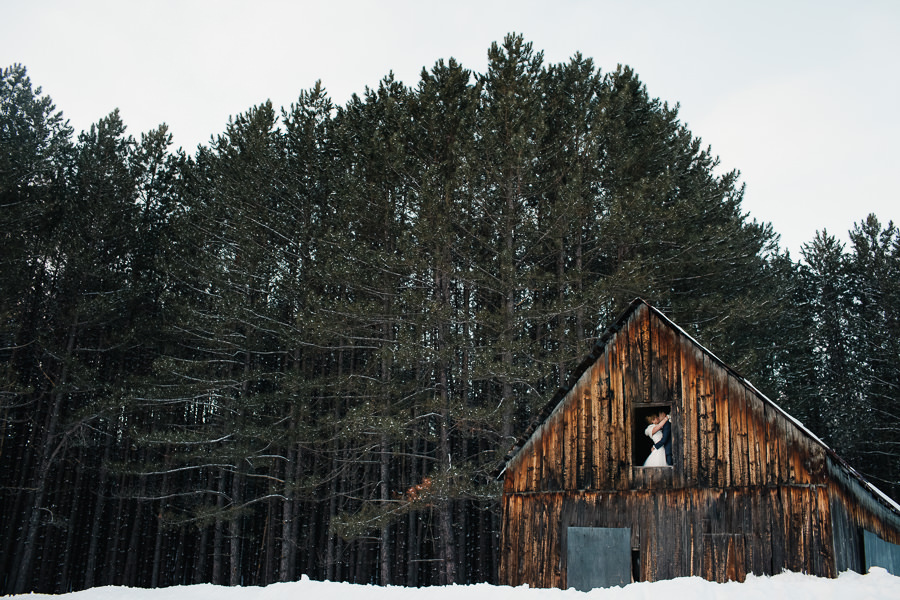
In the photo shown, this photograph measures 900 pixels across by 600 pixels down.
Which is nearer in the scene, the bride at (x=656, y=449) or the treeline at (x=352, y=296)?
the bride at (x=656, y=449)

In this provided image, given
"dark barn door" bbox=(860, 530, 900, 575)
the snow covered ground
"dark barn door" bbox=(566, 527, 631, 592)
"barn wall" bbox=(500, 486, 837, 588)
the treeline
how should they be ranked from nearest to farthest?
the snow covered ground → "barn wall" bbox=(500, 486, 837, 588) → "dark barn door" bbox=(566, 527, 631, 592) → "dark barn door" bbox=(860, 530, 900, 575) → the treeline

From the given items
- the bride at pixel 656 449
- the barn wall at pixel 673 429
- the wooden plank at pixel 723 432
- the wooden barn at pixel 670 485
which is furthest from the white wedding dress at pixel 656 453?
the wooden plank at pixel 723 432

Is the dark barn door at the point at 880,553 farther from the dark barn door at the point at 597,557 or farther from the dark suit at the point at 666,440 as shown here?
the dark barn door at the point at 597,557

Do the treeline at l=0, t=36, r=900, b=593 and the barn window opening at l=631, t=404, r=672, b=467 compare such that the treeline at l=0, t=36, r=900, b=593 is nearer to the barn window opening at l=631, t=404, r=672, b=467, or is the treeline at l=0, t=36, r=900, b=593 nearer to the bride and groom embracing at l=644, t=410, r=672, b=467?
the barn window opening at l=631, t=404, r=672, b=467

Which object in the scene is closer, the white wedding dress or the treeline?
the white wedding dress

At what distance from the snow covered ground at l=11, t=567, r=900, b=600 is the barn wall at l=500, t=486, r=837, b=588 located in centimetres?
56

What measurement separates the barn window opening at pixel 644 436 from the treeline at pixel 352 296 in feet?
14.2

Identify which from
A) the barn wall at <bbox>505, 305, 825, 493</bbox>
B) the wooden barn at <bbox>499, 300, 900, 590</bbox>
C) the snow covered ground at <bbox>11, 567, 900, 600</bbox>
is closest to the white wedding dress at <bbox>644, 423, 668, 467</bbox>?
the wooden barn at <bbox>499, 300, 900, 590</bbox>

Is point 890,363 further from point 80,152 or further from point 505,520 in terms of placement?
point 80,152

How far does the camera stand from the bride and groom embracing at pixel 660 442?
14.2m

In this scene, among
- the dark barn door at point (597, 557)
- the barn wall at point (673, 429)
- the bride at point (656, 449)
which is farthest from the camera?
the bride at point (656, 449)

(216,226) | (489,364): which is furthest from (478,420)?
(216,226)

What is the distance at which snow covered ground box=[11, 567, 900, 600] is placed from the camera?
10.3 metres

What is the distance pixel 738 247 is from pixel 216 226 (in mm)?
19514
